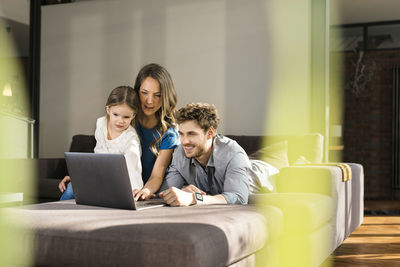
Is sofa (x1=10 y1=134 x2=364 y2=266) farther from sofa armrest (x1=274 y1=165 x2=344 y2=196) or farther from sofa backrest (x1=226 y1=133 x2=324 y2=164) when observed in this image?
sofa backrest (x1=226 y1=133 x2=324 y2=164)

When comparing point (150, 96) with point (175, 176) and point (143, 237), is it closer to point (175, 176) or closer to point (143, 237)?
point (175, 176)

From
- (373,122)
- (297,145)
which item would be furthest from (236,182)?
(373,122)

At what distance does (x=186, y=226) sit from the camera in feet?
4.85

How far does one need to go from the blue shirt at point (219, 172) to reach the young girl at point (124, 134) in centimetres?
19

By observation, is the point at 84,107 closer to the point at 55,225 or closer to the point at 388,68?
the point at 55,225

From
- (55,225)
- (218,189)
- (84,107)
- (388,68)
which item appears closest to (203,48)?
(84,107)

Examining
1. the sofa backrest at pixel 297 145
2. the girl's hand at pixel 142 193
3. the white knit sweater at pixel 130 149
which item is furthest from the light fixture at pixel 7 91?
the girl's hand at pixel 142 193

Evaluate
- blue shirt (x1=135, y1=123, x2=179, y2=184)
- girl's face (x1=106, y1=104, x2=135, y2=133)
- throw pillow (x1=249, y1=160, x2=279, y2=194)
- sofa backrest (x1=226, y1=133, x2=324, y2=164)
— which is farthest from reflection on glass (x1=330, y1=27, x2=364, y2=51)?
girl's face (x1=106, y1=104, x2=135, y2=133)

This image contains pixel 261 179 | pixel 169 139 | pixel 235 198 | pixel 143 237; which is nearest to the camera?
pixel 143 237

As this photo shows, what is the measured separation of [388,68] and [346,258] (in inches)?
206

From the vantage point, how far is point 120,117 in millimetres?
2490

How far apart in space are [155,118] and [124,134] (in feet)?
0.97

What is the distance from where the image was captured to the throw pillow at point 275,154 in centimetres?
342

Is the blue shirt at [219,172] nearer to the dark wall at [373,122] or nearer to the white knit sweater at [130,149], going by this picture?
the white knit sweater at [130,149]
